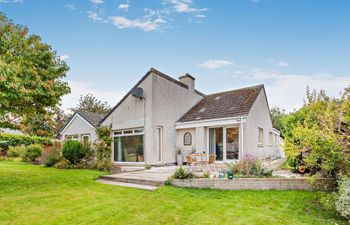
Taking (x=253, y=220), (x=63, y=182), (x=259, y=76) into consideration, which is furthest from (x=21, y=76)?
(x=259, y=76)

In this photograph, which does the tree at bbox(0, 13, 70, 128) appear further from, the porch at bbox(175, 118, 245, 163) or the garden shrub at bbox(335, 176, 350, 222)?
the garden shrub at bbox(335, 176, 350, 222)

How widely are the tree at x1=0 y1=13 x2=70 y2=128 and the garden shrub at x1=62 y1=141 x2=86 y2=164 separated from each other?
463 centimetres

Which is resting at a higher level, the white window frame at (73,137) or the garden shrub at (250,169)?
the white window frame at (73,137)

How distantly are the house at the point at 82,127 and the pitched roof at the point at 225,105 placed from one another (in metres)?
8.82

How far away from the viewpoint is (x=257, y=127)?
17625mm

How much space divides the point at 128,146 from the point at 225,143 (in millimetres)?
7188

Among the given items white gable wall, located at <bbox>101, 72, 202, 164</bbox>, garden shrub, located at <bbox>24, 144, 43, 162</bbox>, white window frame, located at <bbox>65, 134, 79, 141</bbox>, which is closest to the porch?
white gable wall, located at <bbox>101, 72, 202, 164</bbox>

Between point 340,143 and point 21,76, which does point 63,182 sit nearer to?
point 21,76

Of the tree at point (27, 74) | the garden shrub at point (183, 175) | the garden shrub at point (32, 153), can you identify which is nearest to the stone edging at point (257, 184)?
the garden shrub at point (183, 175)

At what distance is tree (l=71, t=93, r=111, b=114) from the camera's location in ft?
138

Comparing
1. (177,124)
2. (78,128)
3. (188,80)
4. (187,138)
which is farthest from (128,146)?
(78,128)

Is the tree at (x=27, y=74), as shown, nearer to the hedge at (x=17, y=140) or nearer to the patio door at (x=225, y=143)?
the patio door at (x=225, y=143)

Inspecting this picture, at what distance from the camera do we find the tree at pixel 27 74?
9.05 metres

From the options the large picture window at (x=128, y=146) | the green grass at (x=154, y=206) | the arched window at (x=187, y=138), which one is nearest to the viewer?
the green grass at (x=154, y=206)
